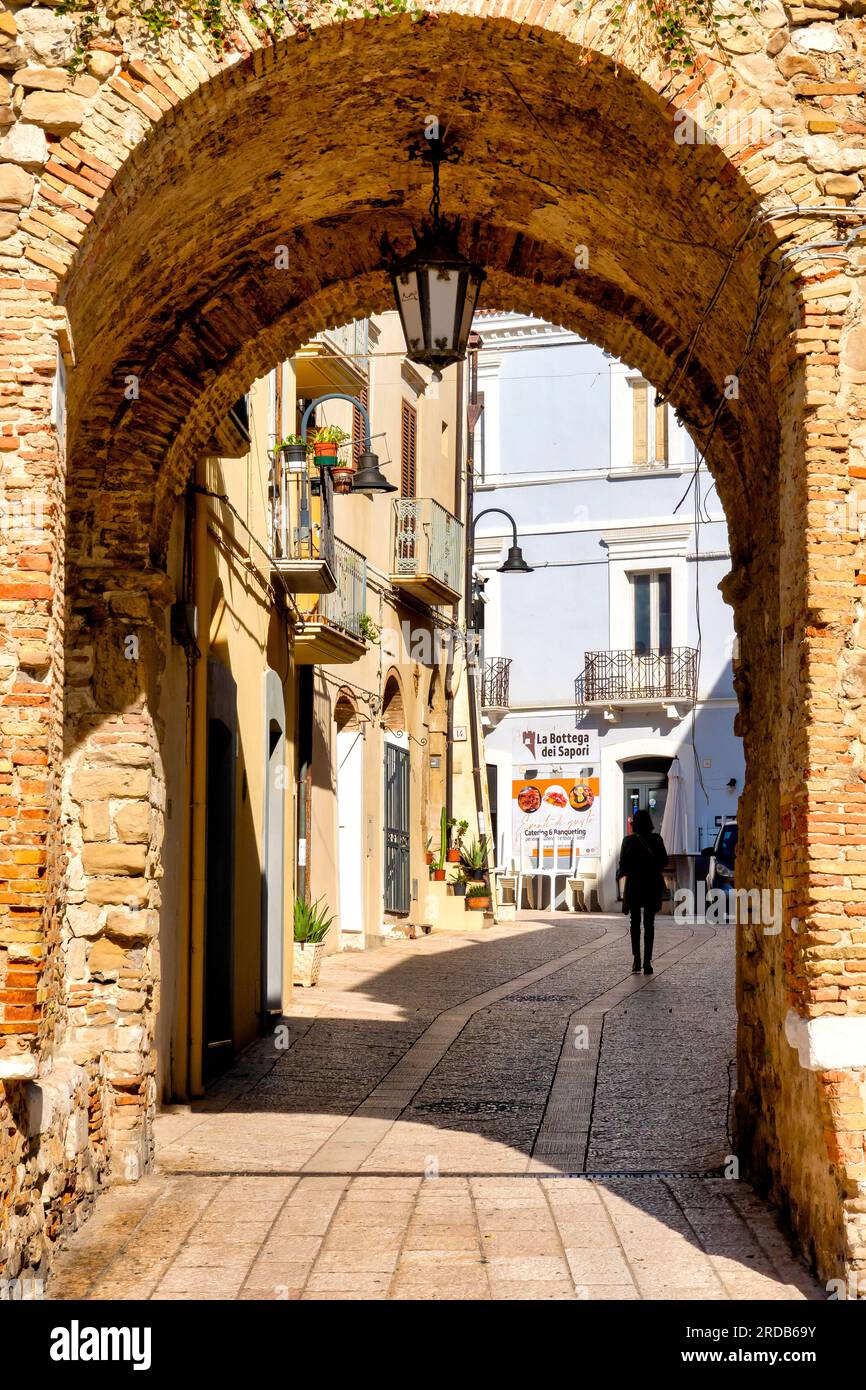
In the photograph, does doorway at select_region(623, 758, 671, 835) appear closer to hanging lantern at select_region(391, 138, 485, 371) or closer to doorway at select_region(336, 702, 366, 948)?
doorway at select_region(336, 702, 366, 948)

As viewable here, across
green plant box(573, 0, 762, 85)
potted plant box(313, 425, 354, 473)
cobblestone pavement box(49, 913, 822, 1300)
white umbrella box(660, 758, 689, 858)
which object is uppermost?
potted plant box(313, 425, 354, 473)

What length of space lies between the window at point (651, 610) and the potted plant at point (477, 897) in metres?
9.43

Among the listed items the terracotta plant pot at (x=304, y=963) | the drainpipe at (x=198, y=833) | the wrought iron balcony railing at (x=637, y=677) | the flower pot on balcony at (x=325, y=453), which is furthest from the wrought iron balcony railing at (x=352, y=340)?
the wrought iron balcony railing at (x=637, y=677)

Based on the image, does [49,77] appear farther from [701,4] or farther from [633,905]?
[633,905]

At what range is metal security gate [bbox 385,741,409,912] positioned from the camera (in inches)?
856

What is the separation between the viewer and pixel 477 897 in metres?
24.1

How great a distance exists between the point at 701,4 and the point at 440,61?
1.06m

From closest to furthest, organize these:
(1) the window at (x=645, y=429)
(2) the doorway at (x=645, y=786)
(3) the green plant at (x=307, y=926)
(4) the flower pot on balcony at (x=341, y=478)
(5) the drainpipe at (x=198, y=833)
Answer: (5) the drainpipe at (x=198, y=833), (3) the green plant at (x=307, y=926), (4) the flower pot on balcony at (x=341, y=478), (2) the doorway at (x=645, y=786), (1) the window at (x=645, y=429)

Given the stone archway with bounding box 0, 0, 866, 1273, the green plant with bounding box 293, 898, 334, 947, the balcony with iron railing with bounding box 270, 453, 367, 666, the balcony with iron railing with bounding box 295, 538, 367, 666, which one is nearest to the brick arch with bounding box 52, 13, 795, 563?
the stone archway with bounding box 0, 0, 866, 1273

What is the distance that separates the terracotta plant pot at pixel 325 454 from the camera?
14.9m

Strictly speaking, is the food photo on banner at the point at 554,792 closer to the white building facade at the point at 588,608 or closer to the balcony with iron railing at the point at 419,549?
the white building facade at the point at 588,608

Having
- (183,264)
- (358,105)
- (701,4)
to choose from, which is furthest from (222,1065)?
(701,4)

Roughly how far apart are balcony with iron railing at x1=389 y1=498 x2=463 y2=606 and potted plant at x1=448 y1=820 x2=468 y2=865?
3.63 meters

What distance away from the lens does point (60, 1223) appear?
659 cm
